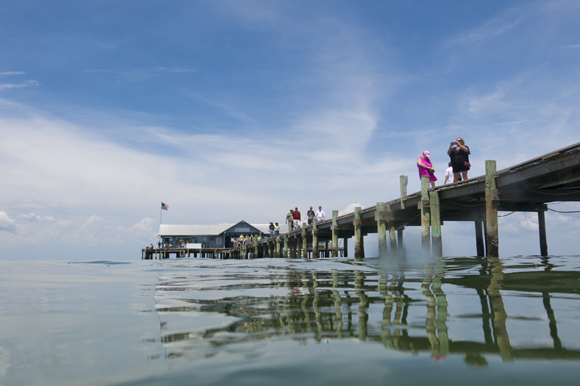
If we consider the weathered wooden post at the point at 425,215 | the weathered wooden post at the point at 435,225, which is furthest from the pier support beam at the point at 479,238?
the weathered wooden post at the point at 435,225

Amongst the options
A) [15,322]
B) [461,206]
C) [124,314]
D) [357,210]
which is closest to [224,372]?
[124,314]

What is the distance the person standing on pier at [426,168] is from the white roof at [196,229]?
43960mm

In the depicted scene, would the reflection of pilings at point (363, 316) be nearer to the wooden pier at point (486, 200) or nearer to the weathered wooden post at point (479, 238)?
the wooden pier at point (486, 200)

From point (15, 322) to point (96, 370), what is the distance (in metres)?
1.71

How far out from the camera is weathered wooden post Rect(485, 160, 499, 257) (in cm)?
1046

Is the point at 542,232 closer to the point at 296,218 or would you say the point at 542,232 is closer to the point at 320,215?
the point at 320,215

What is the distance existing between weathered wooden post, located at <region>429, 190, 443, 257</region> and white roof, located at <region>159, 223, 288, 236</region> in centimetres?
4456

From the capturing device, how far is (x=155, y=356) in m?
1.91

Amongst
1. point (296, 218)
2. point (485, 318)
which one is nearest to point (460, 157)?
point (485, 318)

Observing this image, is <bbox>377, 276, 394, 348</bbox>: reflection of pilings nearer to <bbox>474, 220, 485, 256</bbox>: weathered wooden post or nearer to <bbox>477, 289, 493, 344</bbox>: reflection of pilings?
<bbox>477, 289, 493, 344</bbox>: reflection of pilings

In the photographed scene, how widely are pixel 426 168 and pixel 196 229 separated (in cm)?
4877

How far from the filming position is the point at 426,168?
12945 mm

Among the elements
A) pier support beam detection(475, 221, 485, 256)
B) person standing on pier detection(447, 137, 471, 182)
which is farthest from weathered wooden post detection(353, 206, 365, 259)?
person standing on pier detection(447, 137, 471, 182)

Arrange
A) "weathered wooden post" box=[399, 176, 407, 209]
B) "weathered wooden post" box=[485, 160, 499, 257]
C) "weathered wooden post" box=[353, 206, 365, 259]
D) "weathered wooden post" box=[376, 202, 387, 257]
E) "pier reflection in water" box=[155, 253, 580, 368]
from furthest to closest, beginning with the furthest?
"weathered wooden post" box=[353, 206, 365, 259] < "weathered wooden post" box=[376, 202, 387, 257] < "weathered wooden post" box=[399, 176, 407, 209] < "weathered wooden post" box=[485, 160, 499, 257] < "pier reflection in water" box=[155, 253, 580, 368]
